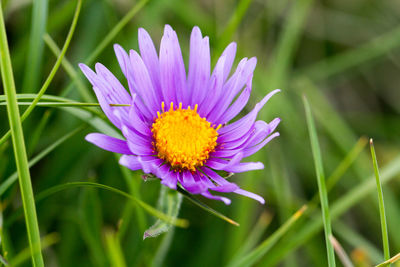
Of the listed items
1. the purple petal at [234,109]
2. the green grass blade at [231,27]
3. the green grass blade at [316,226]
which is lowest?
the green grass blade at [316,226]

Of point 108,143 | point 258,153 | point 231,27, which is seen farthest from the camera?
point 258,153

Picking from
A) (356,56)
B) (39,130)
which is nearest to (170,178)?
(39,130)

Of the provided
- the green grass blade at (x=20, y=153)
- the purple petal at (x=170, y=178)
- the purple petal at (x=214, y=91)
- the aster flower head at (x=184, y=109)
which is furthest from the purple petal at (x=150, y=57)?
the green grass blade at (x=20, y=153)

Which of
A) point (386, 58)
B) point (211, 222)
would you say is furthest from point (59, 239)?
point (386, 58)

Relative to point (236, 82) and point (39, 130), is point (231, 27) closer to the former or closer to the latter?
point (236, 82)

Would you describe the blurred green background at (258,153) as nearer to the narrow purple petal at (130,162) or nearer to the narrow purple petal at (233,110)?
the narrow purple petal at (130,162)

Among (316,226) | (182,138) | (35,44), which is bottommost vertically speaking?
(316,226)
